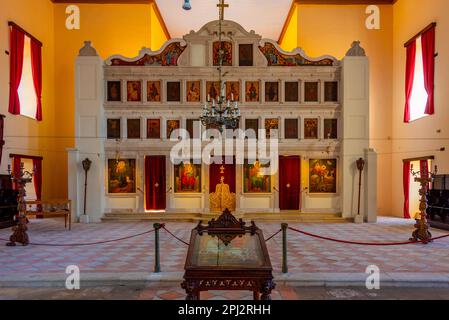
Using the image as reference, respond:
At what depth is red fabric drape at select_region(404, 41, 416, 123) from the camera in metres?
17.1

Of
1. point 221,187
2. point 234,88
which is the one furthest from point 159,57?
point 221,187

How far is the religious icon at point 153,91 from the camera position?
17.3m

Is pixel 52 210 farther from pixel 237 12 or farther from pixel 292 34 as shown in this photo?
pixel 292 34

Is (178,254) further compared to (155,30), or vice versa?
(155,30)

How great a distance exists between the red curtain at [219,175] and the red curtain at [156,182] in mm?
2189

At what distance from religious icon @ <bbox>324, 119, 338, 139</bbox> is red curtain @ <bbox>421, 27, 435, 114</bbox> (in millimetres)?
3772

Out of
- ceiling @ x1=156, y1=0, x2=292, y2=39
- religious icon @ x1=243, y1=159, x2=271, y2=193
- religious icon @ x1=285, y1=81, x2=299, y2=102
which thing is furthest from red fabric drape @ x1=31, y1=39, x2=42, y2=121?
religious icon @ x1=285, y1=81, x2=299, y2=102

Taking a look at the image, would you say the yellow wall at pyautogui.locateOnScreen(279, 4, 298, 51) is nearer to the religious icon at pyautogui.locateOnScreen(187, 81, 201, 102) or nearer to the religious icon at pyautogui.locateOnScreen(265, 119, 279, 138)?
the religious icon at pyautogui.locateOnScreen(265, 119, 279, 138)

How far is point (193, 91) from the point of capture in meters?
17.2

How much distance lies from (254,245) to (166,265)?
13.2 ft

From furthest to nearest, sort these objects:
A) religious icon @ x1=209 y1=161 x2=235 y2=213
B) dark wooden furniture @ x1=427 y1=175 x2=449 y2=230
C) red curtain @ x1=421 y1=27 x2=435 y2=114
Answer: religious icon @ x1=209 y1=161 x2=235 y2=213 < red curtain @ x1=421 y1=27 x2=435 y2=114 < dark wooden furniture @ x1=427 y1=175 x2=449 y2=230

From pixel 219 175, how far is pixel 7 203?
8849 mm

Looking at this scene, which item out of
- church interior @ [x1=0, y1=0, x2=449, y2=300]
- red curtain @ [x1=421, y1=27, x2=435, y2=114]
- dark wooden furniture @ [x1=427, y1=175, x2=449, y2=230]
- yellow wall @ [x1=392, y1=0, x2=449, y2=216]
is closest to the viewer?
→ dark wooden furniture @ [x1=427, y1=175, x2=449, y2=230]
